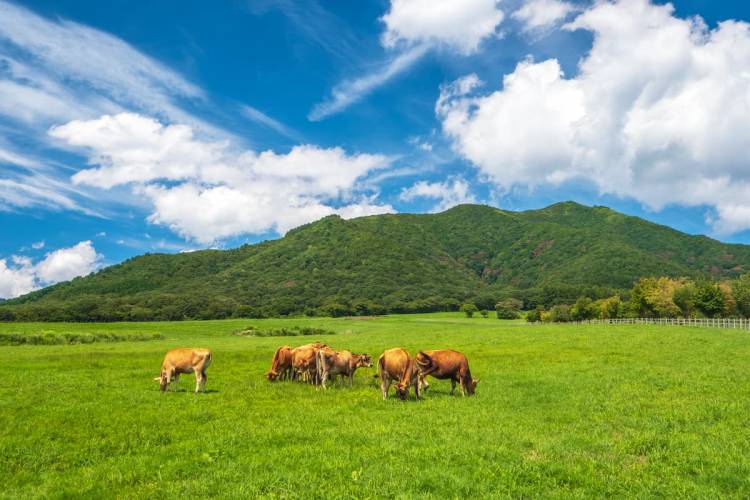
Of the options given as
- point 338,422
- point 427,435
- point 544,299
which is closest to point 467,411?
point 427,435

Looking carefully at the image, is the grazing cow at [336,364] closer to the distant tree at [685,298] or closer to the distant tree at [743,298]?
the distant tree at [685,298]

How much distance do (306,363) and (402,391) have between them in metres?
7.45

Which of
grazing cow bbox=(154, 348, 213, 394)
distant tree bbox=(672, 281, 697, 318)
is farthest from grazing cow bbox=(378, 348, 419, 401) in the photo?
distant tree bbox=(672, 281, 697, 318)

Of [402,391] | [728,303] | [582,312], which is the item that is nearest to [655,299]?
[728,303]

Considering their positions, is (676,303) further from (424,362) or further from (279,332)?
(424,362)

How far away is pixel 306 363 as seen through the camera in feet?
78.9

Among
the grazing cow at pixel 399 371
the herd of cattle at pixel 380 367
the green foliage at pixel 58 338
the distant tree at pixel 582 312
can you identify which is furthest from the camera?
the distant tree at pixel 582 312

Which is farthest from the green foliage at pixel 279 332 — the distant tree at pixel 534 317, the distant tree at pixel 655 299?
the distant tree at pixel 655 299

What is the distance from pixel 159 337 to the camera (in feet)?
253

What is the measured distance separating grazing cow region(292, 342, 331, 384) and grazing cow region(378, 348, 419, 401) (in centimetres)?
538

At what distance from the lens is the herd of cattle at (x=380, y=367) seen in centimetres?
1884

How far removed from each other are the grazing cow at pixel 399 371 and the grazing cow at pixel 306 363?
17.7ft

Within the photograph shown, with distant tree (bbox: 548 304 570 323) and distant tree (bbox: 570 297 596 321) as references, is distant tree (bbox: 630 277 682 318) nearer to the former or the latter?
distant tree (bbox: 570 297 596 321)

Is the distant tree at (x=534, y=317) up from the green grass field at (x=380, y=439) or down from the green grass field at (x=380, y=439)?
down
